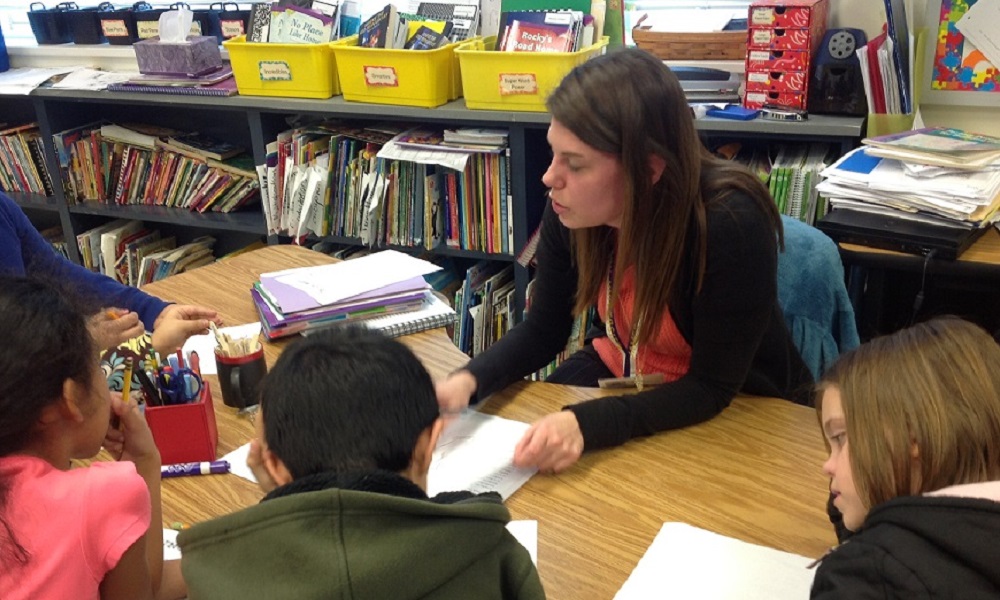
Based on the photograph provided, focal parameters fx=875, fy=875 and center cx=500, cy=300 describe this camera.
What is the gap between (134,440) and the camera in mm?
1071

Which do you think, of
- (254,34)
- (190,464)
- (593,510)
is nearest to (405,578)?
(593,510)

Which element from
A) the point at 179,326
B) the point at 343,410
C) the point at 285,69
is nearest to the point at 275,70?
the point at 285,69

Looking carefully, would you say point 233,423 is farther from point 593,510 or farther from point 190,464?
point 593,510

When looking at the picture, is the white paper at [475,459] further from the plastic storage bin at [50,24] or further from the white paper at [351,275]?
the plastic storage bin at [50,24]

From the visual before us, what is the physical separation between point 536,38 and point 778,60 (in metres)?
0.63

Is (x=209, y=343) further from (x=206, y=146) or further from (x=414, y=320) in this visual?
(x=206, y=146)

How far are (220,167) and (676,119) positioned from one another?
211 centimetres

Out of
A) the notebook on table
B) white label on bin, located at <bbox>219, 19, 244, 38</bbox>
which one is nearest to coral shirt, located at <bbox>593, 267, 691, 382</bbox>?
the notebook on table

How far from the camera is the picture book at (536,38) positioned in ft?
7.53

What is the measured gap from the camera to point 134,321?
145 cm

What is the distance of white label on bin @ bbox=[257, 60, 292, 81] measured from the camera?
8.47 feet

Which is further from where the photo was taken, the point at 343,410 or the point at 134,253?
the point at 134,253

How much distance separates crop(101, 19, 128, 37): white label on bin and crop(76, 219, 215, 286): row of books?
2.26 feet

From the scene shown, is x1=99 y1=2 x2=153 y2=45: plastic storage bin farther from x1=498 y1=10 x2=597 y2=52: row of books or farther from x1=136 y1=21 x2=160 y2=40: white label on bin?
x1=498 y1=10 x2=597 y2=52: row of books
